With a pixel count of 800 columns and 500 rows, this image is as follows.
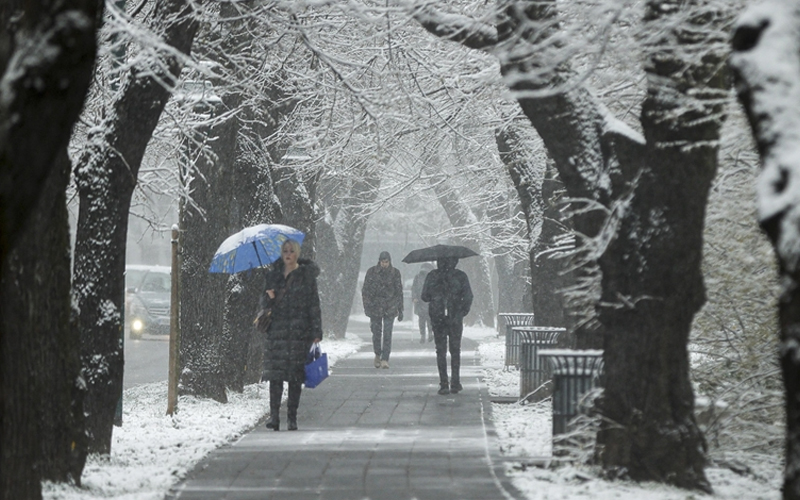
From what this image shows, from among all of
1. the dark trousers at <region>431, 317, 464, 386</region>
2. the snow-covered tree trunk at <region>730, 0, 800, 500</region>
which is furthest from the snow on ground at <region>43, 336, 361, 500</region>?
the snow-covered tree trunk at <region>730, 0, 800, 500</region>

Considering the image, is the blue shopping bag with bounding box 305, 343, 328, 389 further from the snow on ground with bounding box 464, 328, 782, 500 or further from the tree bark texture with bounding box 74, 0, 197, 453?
the tree bark texture with bounding box 74, 0, 197, 453

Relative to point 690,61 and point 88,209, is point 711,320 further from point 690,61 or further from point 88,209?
point 88,209

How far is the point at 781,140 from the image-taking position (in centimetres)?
532

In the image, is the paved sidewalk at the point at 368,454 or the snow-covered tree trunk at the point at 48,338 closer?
the snow-covered tree trunk at the point at 48,338

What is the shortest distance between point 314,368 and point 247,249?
1850mm

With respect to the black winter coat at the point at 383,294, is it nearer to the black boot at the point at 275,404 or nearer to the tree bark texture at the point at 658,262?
the black boot at the point at 275,404

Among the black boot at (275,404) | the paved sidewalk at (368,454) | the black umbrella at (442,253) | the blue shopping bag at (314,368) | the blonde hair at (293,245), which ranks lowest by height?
the paved sidewalk at (368,454)

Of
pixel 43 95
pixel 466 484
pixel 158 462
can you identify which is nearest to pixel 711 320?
pixel 466 484

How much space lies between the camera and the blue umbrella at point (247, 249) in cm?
1395

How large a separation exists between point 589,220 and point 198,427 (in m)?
4.97

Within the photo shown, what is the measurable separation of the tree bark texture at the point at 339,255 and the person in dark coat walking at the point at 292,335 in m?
20.3

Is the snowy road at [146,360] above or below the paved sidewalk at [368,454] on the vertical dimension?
above

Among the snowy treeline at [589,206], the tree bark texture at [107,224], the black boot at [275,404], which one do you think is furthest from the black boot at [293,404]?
the tree bark texture at [107,224]

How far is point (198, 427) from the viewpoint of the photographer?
1289cm
